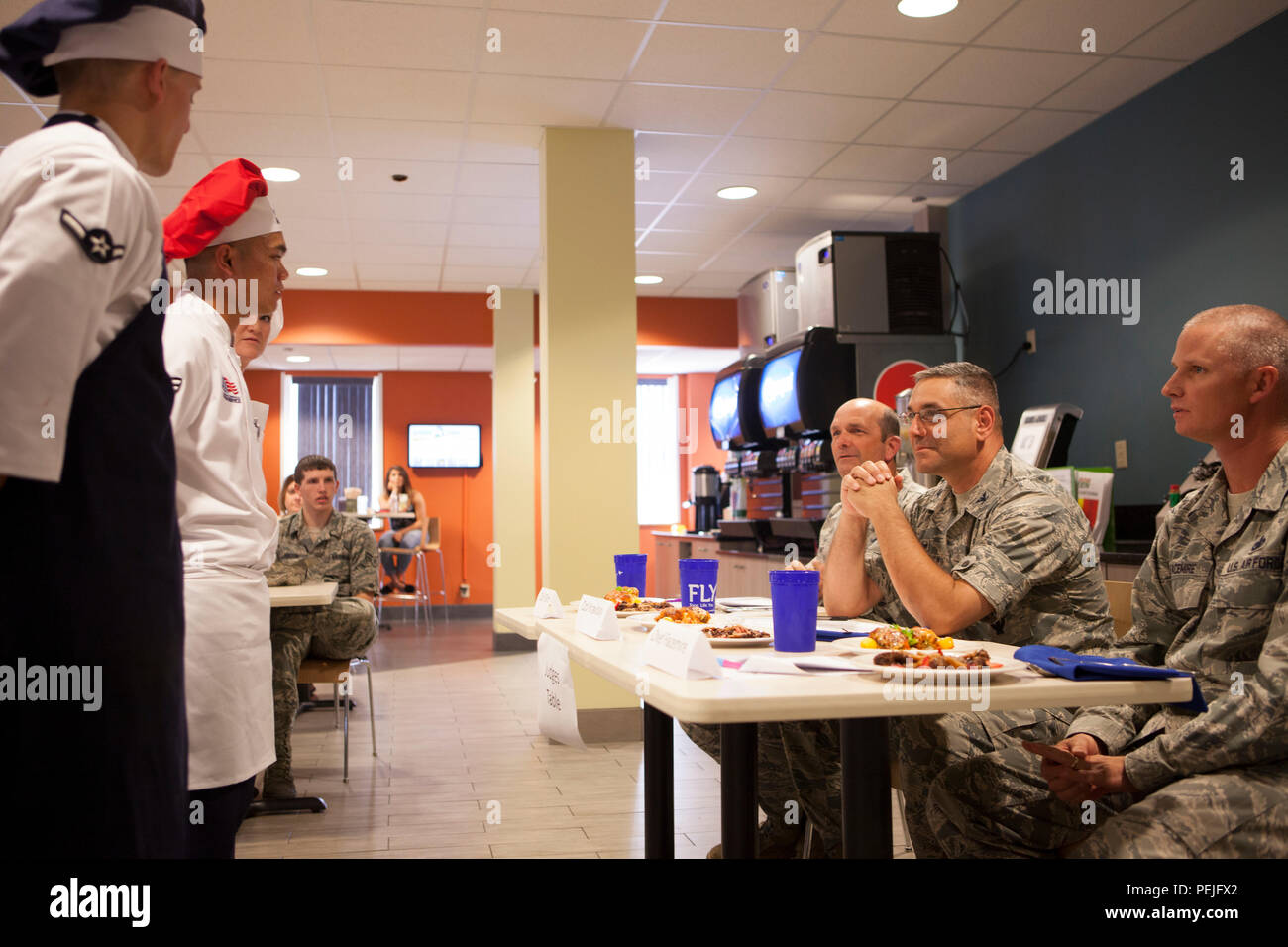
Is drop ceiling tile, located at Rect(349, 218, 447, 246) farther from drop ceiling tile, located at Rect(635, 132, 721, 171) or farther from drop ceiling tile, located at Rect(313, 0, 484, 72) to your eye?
drop ceiling tile, located at Rect(313, 0, 484, 72)

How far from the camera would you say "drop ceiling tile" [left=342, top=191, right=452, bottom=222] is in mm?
6316

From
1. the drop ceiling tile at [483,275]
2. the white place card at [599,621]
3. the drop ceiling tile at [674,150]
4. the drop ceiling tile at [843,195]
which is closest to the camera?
the white place card at [599,621]

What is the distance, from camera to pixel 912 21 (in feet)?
13.4

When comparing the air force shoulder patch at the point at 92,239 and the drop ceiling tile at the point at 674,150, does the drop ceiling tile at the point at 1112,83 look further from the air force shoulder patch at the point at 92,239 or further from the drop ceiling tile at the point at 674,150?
the air force shoulder patch at the point at 92,239

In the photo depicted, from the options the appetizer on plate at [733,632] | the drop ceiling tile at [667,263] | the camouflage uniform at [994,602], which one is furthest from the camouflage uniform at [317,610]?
the drop ceiling tile at [667,263]

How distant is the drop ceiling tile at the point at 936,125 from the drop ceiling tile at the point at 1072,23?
0.67 meters

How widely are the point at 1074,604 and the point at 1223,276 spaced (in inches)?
116

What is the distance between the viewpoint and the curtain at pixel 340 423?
500 inches

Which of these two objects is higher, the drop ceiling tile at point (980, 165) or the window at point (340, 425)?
the drop ceiling tile at point (980, 165)

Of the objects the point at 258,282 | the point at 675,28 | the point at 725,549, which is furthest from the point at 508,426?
the point at 258,282

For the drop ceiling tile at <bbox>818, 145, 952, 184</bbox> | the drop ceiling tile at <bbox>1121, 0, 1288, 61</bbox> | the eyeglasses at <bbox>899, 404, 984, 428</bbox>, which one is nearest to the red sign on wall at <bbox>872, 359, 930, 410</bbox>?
the drop ceiling tile at <bbox>818, 145, 952, 184</bbox>

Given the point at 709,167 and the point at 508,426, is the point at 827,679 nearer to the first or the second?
the point at 709,167

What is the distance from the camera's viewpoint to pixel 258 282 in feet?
6.27

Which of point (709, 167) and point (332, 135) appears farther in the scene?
point (709, 167)
